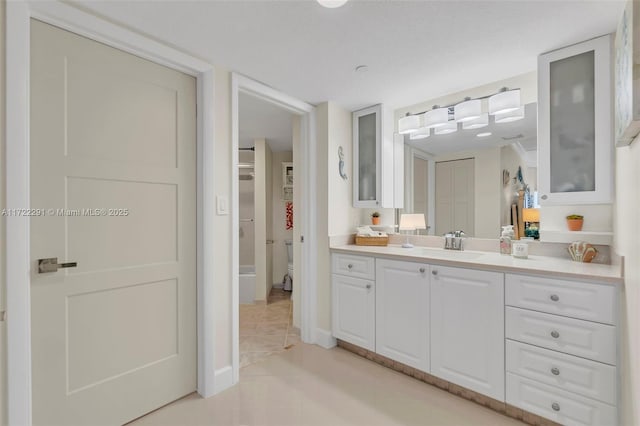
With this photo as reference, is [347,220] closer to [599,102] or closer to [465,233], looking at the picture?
[465,233]

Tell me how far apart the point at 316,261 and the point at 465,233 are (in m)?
1.34

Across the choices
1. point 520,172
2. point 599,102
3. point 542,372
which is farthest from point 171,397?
point 599,102

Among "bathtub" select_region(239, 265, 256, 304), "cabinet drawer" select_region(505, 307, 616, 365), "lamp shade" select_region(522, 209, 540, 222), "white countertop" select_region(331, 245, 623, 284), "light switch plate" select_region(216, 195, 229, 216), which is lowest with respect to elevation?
"bathtub" select_region(239, 265, 256, 304)

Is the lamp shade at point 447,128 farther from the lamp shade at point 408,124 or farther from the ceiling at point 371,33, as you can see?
the ceiling at point 371,33

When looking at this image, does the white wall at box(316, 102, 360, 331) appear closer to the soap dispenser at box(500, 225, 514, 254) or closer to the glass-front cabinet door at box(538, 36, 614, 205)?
the soap dispenser at box(500, 225, 514, 254)

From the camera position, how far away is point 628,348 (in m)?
1.27

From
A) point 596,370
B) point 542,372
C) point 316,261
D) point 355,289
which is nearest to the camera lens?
point 596,370

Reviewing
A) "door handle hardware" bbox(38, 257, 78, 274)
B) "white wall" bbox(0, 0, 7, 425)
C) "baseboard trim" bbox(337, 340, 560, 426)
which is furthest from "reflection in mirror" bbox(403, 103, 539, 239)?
"white wall" bbox(0, 0, 7, 425)

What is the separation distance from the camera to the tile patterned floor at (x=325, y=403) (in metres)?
1.74

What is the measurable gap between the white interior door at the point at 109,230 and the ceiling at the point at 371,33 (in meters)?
0.33

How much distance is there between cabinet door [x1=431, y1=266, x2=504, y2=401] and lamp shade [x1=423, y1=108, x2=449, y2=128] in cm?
130

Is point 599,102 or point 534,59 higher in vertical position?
point 534,59

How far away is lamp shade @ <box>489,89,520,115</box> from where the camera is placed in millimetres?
2150

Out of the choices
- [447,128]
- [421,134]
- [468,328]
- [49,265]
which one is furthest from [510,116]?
[49,265]
